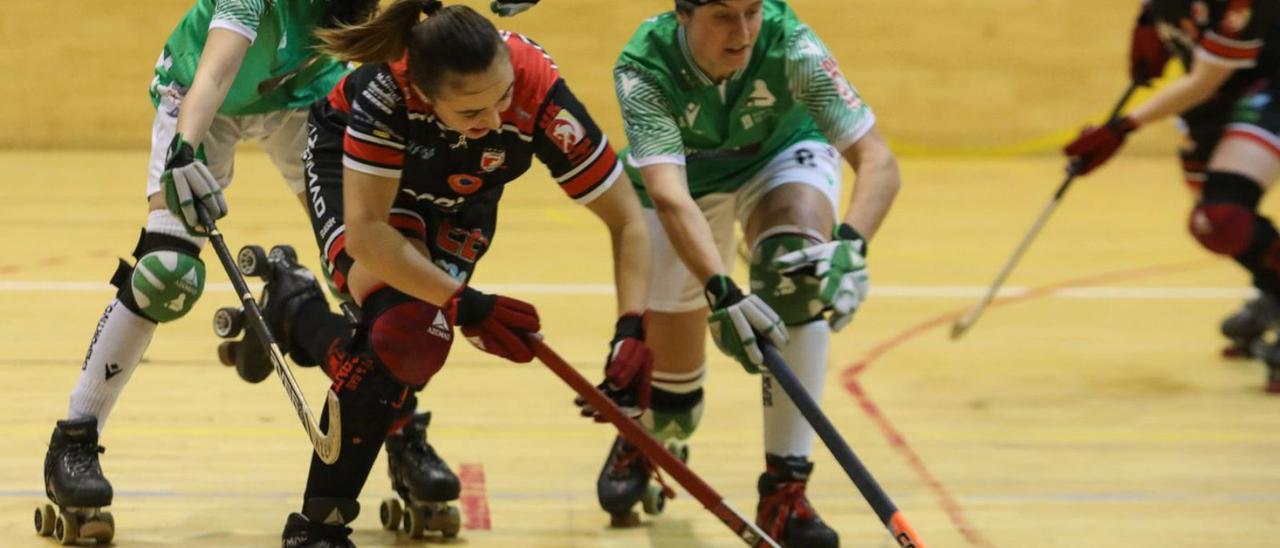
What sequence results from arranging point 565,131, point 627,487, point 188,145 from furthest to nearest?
point 627,487 < point 188,145 < point 565,131

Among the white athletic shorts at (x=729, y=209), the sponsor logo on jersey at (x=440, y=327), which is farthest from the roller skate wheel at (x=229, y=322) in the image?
the white athletic shorts at (x=729, y=209)

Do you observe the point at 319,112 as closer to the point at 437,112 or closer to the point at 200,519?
the point at 437,112

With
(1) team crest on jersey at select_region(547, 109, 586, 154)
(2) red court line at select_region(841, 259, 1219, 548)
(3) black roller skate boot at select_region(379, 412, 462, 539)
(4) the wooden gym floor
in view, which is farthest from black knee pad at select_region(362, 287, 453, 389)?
(2) red court line at select_region(841, 259, 1219, 548)

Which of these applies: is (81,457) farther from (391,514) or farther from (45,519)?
(391,514)

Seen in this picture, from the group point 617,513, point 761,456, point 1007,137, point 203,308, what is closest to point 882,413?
point 761,456

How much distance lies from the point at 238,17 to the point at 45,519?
118 cm

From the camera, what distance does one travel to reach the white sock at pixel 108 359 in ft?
12.1

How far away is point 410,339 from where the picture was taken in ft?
10.6

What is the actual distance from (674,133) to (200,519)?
1.42 metres

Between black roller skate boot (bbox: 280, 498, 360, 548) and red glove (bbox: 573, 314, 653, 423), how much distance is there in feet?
1.74

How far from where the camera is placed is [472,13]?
3.10 metres

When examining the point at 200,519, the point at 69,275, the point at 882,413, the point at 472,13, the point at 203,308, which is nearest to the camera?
the point at 472,13

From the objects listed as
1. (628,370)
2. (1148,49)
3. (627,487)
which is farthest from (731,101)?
(1148,49)

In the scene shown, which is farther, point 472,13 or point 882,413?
point 882,413
